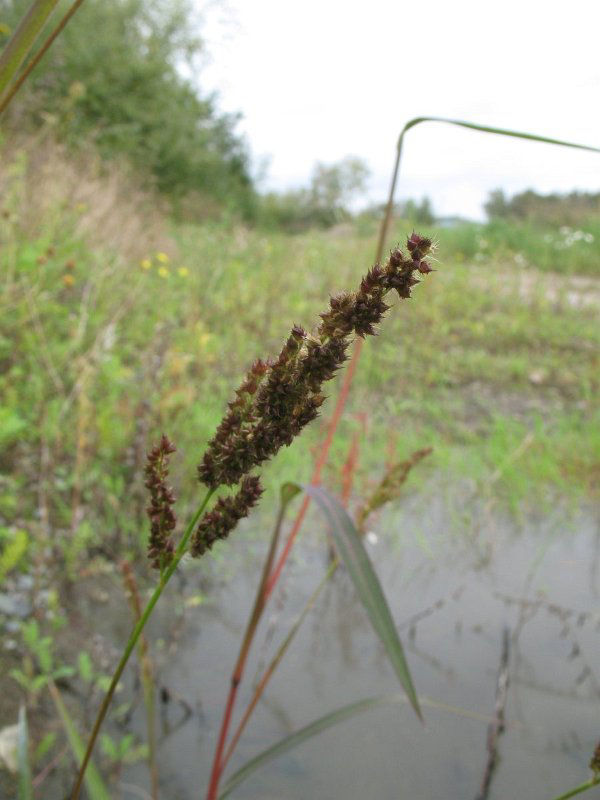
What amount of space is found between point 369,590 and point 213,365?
3.72m

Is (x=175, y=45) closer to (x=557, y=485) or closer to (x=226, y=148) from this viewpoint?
(x=226, y=148)

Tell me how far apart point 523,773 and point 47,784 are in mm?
1011

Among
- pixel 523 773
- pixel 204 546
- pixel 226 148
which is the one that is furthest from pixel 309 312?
pixel 226 148

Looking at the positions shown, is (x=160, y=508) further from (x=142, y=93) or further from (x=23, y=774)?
A: (x=142, y=93)

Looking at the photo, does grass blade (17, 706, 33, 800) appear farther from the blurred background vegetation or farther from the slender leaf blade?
the blurred background vegetation

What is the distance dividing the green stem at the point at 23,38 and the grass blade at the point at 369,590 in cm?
39

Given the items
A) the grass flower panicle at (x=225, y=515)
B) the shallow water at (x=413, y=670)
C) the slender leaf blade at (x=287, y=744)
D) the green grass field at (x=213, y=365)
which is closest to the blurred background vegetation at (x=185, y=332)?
the green grass field at (x=213, y=365)

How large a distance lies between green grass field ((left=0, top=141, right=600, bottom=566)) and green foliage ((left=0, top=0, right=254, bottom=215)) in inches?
186

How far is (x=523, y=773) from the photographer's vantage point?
167 cm

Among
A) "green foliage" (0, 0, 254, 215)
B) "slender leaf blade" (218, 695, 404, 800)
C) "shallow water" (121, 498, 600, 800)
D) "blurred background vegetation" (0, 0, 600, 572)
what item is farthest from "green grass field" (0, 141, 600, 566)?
"green foliage" (0, 0, 254, 215)

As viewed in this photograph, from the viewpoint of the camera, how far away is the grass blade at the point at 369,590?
525mm

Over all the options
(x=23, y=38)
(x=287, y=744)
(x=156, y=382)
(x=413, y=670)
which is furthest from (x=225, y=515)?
(x=156, y=382)

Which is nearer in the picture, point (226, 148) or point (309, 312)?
point (309, 312)

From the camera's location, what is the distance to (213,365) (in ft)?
13.8
